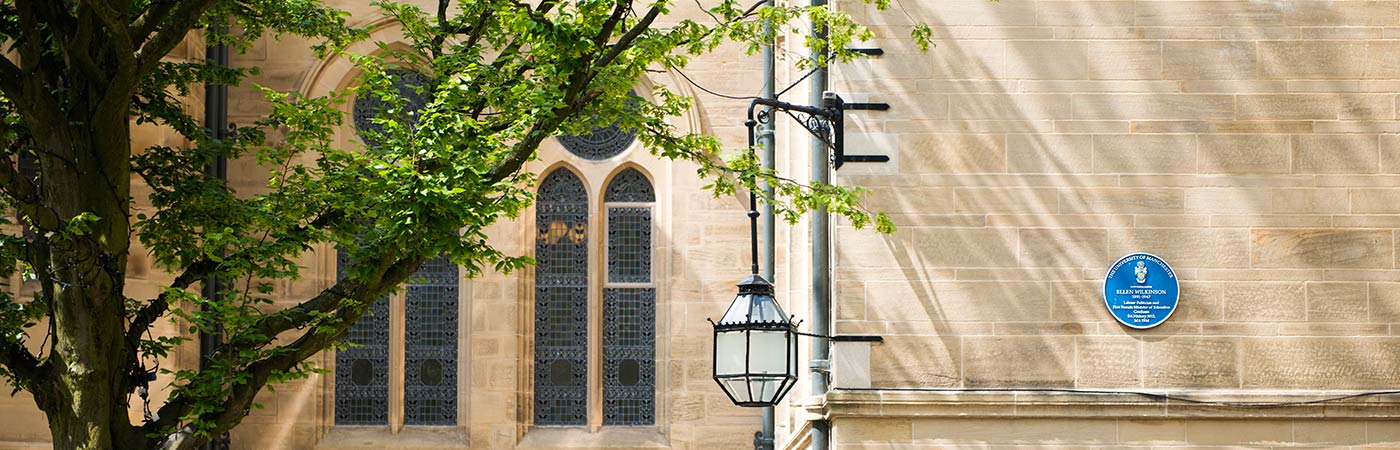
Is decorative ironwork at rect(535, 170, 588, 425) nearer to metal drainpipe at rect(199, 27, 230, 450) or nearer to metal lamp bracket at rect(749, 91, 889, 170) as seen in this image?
metal drainpipe at rect(199, 27, 230, 450)

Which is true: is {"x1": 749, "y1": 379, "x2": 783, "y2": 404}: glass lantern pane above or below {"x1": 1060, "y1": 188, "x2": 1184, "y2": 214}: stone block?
below

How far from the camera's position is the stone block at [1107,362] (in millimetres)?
10023

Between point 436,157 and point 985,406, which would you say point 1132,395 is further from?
point 436,157

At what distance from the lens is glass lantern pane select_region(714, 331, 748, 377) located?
9766 millimetres

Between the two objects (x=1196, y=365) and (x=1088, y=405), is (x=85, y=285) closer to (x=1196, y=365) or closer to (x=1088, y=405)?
(x=1088, y=405)

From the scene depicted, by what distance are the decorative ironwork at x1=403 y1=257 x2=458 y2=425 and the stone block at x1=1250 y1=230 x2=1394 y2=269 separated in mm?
7782

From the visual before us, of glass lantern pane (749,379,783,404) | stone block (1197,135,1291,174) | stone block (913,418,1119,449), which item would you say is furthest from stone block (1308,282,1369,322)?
glass lantern pane (749,379,783,404)

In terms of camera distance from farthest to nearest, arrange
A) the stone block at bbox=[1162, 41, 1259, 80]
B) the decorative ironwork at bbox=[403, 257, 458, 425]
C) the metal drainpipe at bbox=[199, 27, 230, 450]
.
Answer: the decorative ironwork at bbox=[403, 257, 458, 425] < the metal drainpipe at bbox=[199, 27, 230, 450] < the stone block at bbox=[1162, 41, 1259, 80]

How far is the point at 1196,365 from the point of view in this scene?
32.9 ft

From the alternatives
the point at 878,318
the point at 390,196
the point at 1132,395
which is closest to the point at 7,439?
the point at 390,196

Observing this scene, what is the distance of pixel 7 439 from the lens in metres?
14.3

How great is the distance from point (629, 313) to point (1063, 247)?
656 cm

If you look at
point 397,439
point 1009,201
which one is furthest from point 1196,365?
point 397,439

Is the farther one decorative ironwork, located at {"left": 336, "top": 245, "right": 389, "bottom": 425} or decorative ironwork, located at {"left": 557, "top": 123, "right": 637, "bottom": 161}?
decorative ironwork, located at {"left": 557, "top": 123, "right": 637, "bottom": 161}
